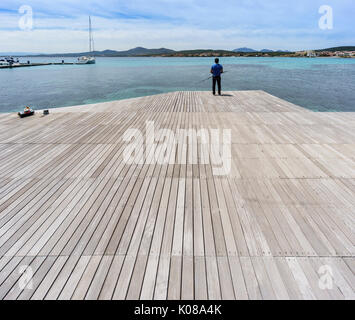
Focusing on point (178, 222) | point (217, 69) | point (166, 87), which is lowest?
point (178, 222)

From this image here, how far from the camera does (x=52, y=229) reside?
8.62ft

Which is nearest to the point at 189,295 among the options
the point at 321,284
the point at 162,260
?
the point at 162,260

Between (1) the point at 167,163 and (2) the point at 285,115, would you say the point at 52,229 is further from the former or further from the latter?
(2) the point at 285,115

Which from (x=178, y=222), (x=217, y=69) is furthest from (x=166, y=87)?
(x=178, y=222)

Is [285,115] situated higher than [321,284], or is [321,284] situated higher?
[285,115]

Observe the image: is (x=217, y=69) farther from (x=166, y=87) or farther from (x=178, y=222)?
(x=166, y=87)

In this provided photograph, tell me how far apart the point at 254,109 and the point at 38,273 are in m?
7.39

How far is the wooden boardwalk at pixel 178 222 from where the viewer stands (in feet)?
6.56

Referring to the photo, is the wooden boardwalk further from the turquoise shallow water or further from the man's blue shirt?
the turquoise shallow water

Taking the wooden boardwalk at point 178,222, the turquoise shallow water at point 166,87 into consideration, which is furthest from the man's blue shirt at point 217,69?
the turquoise shallow water at point 166,87

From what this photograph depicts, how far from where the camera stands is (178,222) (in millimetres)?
2719

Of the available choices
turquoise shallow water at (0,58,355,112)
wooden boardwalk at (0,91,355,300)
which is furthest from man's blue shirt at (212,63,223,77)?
turquoise shallow water at (0,58,355,112)

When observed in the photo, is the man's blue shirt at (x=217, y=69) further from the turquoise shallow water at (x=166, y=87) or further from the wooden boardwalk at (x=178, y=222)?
the turquoise shallow water at (x=166, y=87)

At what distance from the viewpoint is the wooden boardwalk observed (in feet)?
6.56
